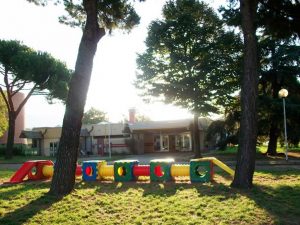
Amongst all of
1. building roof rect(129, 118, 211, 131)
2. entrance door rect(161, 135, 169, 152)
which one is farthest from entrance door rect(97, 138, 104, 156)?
entrance door rect(161, 135, 169, 152)

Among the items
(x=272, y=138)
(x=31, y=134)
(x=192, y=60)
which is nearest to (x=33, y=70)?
(x=31, y=134)

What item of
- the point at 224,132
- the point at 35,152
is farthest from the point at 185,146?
the point at 35,152

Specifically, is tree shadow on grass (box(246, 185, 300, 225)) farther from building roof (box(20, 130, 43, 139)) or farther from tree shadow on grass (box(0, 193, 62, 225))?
building roof (box(20, 130, 43, 139))

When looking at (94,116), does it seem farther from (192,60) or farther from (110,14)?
(110,14)

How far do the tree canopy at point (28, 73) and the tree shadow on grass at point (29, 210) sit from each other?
25.3 m

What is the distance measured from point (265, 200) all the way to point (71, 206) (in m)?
4.69

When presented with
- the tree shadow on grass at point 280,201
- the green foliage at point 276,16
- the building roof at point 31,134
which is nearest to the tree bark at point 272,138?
the green foliage at point 276,16

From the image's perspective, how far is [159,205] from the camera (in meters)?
9.18

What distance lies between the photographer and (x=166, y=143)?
136ft

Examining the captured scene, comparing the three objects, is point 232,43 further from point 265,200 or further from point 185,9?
point 265,200

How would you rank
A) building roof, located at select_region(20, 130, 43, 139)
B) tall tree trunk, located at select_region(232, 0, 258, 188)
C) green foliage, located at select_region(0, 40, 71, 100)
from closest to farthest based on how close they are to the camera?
1. tall tree trunk, located at select_region(232, 0, 258, 188)
2. green foliage, located at select_region(0, 40, 71, 100)
3. building roof, located at select_region(20, 130, 43, 139)

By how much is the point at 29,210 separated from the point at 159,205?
305 centimetres

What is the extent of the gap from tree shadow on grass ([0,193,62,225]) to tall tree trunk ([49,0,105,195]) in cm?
67

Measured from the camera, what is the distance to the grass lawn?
26.8 feet
